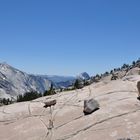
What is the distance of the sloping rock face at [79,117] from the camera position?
26031mm

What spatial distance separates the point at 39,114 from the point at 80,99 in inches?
170

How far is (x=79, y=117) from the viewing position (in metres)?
30.1

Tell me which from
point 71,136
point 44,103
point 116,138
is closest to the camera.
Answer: point 116,138

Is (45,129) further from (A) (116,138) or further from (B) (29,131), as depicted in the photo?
(A) (116,138)

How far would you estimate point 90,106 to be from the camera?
30234mm

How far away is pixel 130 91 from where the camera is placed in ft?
109

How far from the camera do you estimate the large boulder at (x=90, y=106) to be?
1181 inches

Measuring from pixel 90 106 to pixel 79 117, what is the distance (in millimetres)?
1310

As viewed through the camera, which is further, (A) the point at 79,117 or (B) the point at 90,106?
(B) the point at 90,106

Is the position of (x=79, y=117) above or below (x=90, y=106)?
below

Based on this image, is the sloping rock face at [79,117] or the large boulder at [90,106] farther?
the large boulder at [90,106]

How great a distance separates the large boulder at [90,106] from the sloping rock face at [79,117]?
462 mm

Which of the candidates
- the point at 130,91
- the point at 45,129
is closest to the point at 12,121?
the point at 45,129

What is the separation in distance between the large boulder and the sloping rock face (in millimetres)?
462
